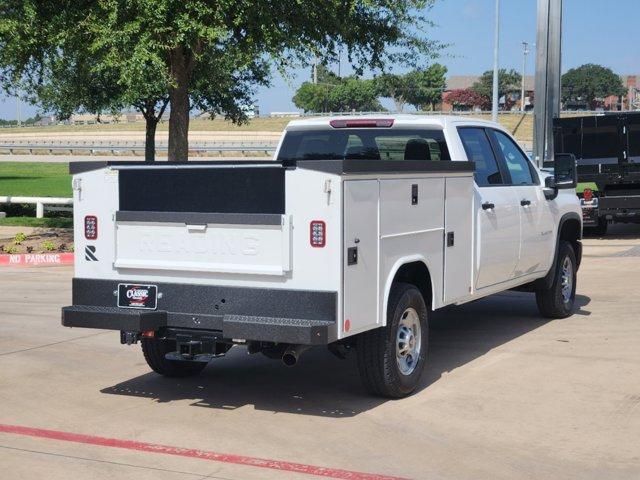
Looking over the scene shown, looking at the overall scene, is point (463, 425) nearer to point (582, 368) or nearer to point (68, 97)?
point (582, 368)

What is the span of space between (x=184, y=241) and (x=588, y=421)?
308 cm

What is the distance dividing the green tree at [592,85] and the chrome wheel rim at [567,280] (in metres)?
157

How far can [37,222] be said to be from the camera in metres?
22.2

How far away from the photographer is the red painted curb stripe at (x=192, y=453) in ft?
19.6

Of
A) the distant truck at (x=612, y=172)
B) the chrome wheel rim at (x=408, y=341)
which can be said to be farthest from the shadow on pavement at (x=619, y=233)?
the chrome wheel rim at (x=408, y=341)

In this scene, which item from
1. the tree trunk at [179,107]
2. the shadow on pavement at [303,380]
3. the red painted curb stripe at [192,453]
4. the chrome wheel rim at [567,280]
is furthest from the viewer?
the tree trunk at [179,107]

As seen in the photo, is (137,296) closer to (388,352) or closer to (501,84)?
(388,352)

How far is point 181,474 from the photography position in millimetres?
5961

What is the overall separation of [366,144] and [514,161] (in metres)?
1.80

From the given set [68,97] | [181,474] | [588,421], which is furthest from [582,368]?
[68,97]

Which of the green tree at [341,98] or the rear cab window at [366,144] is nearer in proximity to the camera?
the rear cab window at [366,144]

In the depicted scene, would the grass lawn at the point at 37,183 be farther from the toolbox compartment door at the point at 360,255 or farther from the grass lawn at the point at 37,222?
the toolbox compartment door at the point at 360,255

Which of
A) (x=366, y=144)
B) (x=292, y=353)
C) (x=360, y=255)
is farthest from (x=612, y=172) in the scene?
(x=292, y=353)

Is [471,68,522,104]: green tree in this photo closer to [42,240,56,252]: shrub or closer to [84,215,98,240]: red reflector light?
[42,240,56,252]: shrub
